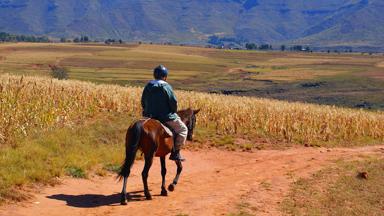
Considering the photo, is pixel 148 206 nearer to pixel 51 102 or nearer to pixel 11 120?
pixel 11 120

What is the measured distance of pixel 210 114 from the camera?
29453 mm

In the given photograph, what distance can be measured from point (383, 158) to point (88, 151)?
445 inches

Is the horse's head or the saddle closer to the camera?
the saddle

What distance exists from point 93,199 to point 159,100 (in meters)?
2.99

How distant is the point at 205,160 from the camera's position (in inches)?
874

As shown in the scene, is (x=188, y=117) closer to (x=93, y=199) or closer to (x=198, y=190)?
(x=198, y=190)

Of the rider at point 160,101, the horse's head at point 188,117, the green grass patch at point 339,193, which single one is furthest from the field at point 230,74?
the rider at point 160,101

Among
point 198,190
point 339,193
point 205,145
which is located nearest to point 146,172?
point 198,190

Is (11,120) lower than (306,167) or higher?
higher

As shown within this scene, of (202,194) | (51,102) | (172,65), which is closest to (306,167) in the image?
(202,194)

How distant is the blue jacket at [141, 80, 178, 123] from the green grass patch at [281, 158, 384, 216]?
378cm

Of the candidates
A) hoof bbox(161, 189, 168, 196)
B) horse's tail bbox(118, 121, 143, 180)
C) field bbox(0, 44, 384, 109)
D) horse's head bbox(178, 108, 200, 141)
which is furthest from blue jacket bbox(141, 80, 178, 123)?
field bbox(0, 44, 384, 109)

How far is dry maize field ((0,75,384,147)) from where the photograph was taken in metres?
22.0

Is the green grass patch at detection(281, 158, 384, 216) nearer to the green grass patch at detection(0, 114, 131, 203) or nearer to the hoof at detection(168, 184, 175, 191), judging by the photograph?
the hoof at detection(168, 184, 175, 191)
